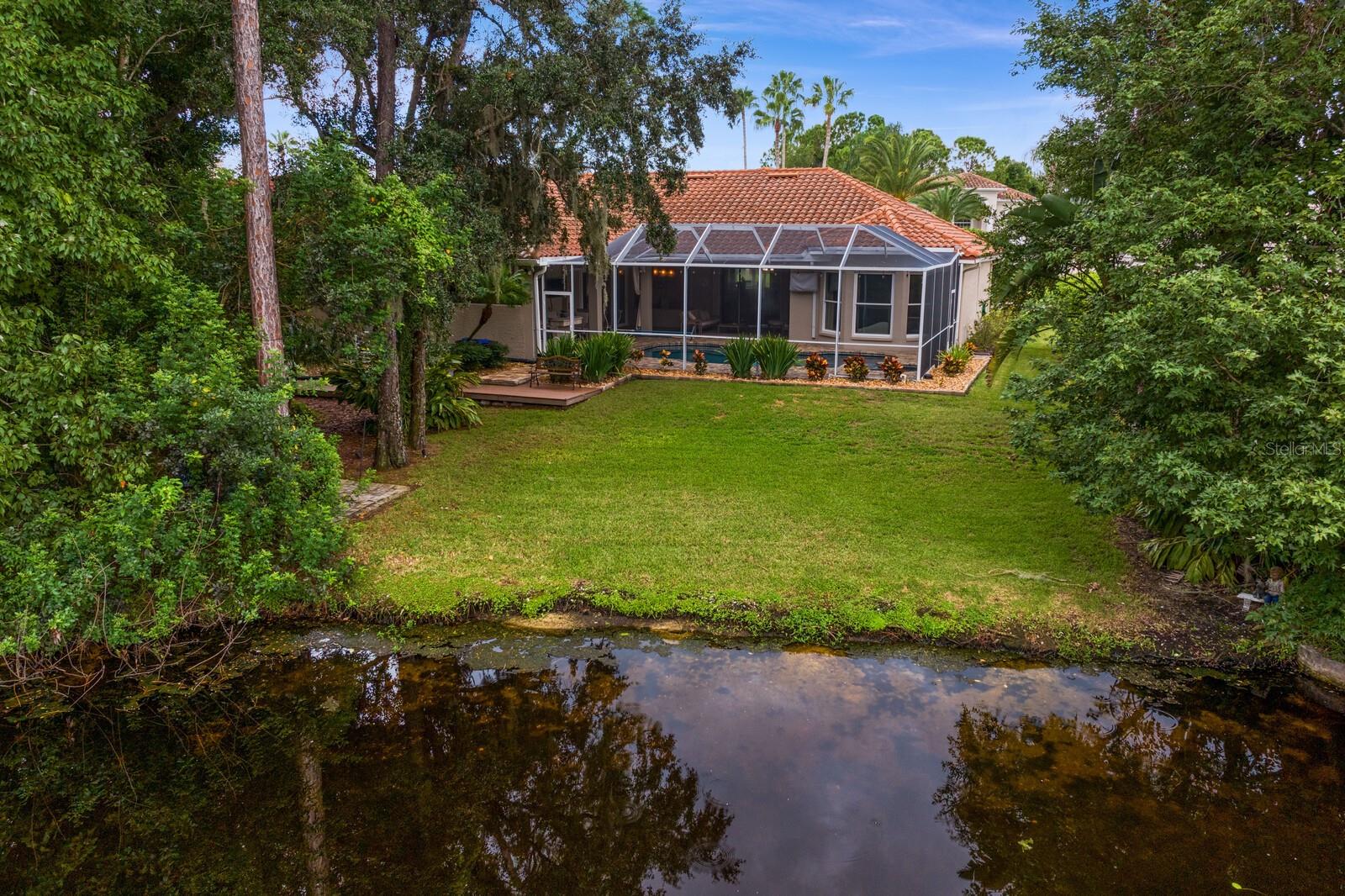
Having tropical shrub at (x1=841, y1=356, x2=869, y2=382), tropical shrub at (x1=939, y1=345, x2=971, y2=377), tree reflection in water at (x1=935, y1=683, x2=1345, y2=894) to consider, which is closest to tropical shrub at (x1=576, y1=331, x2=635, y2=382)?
tropical shrub at (x1=841, y1=356, x2=869, y2=382)

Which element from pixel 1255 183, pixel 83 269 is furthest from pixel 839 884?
pixel 83 269

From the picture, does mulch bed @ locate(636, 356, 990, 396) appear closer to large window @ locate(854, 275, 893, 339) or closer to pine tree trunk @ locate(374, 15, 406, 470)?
large window @ locate(854, 275, 893, 339)

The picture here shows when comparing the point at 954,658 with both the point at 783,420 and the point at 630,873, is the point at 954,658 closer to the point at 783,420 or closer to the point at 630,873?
the point at 630,873

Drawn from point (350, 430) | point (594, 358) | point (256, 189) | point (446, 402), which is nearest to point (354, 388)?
point (350, 430)

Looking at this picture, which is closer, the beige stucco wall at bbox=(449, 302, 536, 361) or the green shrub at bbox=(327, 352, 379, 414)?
the green shrub at bbox=(327, 352, 379, 414)

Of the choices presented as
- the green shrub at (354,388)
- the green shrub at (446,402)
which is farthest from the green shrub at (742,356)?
the green shrub at (354,388)

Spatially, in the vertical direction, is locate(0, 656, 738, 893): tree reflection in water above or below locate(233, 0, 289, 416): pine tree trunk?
below

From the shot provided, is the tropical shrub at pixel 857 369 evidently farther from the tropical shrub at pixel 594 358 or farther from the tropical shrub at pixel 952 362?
the tropical shrub at pixel 594 358
